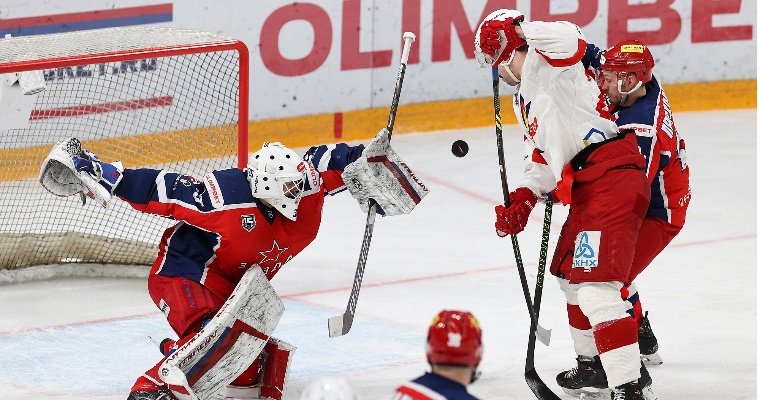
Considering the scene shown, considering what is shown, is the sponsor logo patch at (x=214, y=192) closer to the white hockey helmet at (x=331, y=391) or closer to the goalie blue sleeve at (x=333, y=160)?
the goalie blue sleeve at (x=333, y=160)

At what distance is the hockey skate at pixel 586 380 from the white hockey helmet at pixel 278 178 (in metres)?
0.96

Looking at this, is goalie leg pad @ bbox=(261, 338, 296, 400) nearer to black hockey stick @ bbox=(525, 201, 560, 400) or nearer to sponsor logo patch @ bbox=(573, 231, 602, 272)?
black hockey stick @ bbox=(525, 201, 560, 400)

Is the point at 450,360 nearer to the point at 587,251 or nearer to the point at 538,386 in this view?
the point at 587,251

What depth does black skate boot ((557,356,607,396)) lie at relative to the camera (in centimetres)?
486

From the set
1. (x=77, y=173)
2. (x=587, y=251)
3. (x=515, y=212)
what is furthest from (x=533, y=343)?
(x=77, y=173)

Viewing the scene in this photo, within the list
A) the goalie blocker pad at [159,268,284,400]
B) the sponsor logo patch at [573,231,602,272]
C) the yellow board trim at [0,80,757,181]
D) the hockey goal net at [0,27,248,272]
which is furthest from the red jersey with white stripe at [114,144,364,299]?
the yellow board trim at [0,80,757,181]

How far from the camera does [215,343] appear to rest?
4457 mm

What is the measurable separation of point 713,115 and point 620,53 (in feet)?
13.8

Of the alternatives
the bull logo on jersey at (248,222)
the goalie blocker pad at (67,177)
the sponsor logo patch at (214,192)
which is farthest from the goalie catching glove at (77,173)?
the bull logo on jersey at (248,222)

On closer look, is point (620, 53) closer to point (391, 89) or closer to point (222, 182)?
point (222, 182)

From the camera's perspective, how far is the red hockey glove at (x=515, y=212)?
4.78m

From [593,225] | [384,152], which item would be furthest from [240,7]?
[593,225]

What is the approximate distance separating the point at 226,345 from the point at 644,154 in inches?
50.8

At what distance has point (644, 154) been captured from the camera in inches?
187
